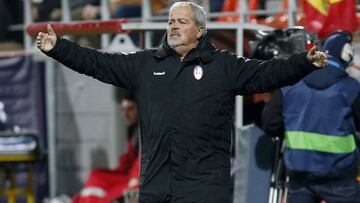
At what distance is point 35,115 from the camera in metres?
12.1

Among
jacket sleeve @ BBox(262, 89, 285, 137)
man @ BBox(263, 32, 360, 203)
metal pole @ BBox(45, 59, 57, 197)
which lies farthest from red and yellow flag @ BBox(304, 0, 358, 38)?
metal pole @ BBox(45, 59, 57, 197)

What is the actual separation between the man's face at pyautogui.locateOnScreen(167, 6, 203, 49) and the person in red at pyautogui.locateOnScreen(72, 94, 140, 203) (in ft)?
14.0

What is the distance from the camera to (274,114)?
755 centimetres

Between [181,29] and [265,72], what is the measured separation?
52cm

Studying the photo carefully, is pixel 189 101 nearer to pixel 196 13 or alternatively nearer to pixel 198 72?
pixel 198 72

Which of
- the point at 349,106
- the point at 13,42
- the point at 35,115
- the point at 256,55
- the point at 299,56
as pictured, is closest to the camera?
the point at 299,56

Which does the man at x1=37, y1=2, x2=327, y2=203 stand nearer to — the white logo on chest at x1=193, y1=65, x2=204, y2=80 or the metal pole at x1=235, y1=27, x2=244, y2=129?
the white logo on chest at x1=193, y1=65, x2=204, y2=80

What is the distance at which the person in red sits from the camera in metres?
10.6

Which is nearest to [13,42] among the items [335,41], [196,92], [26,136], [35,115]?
[35,115]

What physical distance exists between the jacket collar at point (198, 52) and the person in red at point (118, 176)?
419 cm

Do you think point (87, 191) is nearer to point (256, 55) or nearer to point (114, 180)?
point (114, 180)

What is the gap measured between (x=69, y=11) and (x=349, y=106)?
4.98 meters

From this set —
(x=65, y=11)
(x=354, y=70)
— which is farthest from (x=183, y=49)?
(x=65, y=11)

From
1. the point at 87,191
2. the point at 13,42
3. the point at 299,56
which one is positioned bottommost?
the point at 87,191
